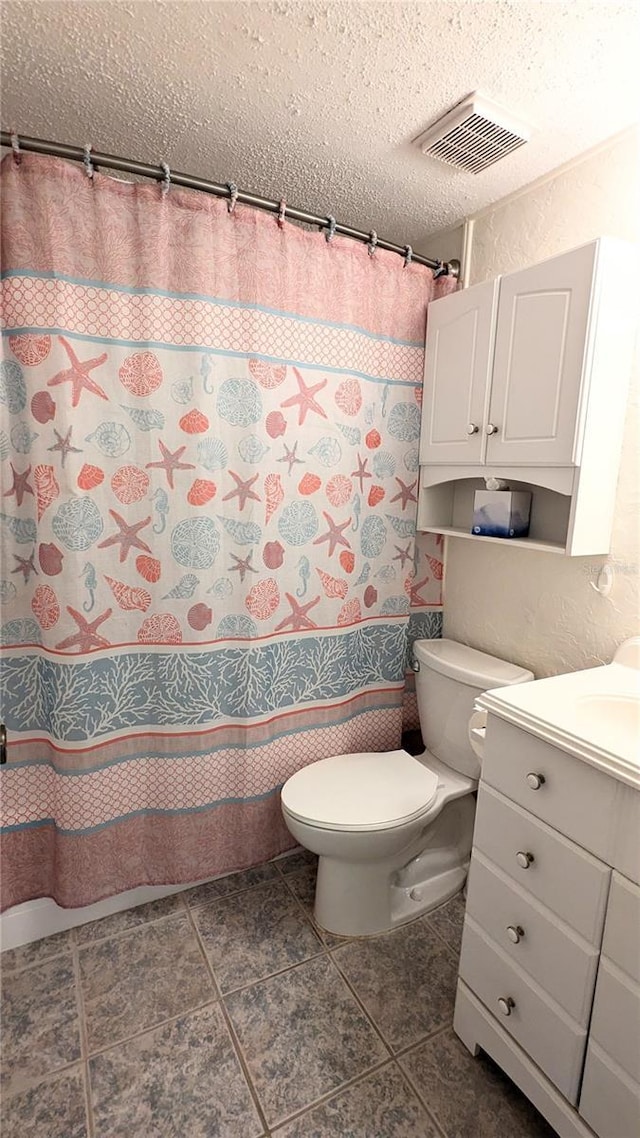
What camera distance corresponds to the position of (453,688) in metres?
1.70

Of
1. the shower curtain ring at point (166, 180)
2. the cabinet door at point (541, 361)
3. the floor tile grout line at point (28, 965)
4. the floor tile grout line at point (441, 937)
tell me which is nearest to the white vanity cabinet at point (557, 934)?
the floor tile grout line at point (441, 937)

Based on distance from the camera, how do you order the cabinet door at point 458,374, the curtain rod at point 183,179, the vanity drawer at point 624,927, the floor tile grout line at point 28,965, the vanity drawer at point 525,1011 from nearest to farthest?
the vanity drawer at point 624,927
the vanity drawer at point 525,1011
the curtain rod at point 183,179
the floor tile grout line at point 28,965
the cabinet door at point 458,374

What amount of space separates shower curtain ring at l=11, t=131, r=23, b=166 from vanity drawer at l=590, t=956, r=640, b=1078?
200 cm

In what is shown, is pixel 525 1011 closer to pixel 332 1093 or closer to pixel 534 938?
pixel 534 938

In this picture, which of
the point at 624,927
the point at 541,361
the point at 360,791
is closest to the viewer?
the point at 624,927

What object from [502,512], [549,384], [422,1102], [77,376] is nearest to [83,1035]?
[422,1102]

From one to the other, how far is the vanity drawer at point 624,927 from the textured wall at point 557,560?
27.3 inches

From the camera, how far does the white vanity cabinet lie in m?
0.88

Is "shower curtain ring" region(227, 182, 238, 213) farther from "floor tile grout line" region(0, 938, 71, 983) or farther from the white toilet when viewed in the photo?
"floor tile grout line" region(0, 938, 71, 983)

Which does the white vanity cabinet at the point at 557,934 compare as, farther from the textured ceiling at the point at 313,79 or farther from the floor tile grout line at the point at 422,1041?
the textured ceiling at the point at 313,79

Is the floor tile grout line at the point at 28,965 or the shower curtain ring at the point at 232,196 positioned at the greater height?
the shower curtain ring at the point at 232,196

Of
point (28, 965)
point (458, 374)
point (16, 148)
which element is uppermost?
point (16, 148)

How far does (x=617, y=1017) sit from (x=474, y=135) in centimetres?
188

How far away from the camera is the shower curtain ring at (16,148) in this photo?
1168 millimetres
